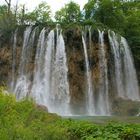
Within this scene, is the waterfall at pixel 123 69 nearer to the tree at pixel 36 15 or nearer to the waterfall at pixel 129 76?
the waterfall at pixel 129 76

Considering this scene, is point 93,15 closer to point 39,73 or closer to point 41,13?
point 41,13

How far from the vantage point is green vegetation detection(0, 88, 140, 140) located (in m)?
6.62

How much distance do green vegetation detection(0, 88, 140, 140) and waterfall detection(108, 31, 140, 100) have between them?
21962mm

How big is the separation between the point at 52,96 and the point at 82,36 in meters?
5.31

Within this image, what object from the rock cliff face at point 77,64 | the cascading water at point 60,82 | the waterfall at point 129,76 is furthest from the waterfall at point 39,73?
the waterfall at point 129,76

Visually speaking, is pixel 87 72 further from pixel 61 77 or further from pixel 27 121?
pixel 27 121

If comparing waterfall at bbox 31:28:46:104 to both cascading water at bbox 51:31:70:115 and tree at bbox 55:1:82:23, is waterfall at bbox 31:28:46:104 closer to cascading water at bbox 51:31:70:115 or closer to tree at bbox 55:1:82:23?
cascading water at bbox 51:31:70:115

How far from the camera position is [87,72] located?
29.4m

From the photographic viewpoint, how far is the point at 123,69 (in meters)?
31.4

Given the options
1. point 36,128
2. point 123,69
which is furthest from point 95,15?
point 36,128

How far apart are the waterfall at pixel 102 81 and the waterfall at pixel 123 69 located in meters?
0.85

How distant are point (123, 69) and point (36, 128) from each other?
81.4 ft

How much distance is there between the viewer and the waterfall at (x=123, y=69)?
30.8m

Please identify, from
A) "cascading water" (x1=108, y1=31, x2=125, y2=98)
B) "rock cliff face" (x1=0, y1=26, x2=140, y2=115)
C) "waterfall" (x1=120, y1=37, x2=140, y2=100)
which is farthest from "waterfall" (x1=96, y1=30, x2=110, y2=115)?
"waterfall" (x1=120, y1=37, x2=140, y2=100)
